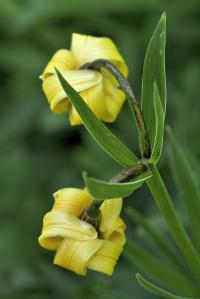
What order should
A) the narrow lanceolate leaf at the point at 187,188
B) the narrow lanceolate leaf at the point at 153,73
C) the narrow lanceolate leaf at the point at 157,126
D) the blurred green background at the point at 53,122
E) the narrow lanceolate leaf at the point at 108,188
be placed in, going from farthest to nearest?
the blurred green background at the point at 53,122 → the narrow lanceolate leaf at the point at 187,188 → the narrow lanceolate leaf at the point at 153,73 → the narrow lanceolate leaf at the point at 157,126 → the narrow lanceolate leaf at the point at 108,188

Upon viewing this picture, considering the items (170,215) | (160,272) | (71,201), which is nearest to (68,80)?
(71,201)

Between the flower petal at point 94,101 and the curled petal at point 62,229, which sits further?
the flower petal at point 94,101

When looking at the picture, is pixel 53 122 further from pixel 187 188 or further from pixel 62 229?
pixel 62 229

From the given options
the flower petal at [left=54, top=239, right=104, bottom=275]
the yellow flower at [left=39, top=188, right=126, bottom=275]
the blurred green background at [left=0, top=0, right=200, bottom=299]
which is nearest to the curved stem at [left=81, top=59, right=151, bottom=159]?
the yellow flower at [left=39, top=188, right=126, bottom=275]

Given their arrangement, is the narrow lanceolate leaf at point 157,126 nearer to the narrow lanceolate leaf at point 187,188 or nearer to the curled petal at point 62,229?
the curled petal at point 62,229

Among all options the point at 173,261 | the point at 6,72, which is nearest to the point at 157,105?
the point at 173,261

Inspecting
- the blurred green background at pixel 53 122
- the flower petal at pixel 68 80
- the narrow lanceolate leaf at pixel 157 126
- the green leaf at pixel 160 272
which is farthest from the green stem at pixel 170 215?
the blurred green background at pixel 53 122

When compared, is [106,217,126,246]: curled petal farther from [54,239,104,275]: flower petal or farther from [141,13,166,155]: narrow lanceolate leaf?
[141,13,166,155]: narrow lanceolate leaf
